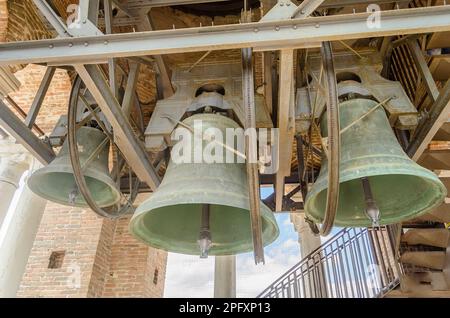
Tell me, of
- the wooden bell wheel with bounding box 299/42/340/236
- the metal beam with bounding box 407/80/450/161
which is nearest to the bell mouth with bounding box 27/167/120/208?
the wooden bell wheel with bounding box 299/42/340/236

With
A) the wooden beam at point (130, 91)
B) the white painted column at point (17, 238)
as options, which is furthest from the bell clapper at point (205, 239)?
the white painted column at point (17, 238)

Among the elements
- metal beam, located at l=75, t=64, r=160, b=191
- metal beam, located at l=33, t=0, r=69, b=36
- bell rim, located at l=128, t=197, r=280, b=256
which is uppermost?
metal beam, located at l=33, t=0, r=69, b=36

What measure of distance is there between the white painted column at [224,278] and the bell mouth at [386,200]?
466 centimetres

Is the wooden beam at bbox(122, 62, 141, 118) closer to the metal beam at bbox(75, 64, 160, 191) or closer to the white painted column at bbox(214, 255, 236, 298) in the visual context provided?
the metal beam at bbox(75, 64, 160, 191)

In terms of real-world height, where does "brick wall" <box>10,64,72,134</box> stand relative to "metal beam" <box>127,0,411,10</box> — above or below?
above

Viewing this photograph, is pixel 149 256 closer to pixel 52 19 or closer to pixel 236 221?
pixel 236 221

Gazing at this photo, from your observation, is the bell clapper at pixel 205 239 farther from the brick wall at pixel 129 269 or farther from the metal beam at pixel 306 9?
the brick wall at pixel 129 269

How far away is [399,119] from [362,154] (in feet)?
1.52

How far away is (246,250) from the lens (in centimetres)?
221

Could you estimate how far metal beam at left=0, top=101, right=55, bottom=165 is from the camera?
93.4 inches

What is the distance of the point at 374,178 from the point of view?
7.77 ft

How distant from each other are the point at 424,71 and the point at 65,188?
2599 mm

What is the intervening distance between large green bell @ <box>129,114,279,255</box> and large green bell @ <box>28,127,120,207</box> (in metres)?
0.50
